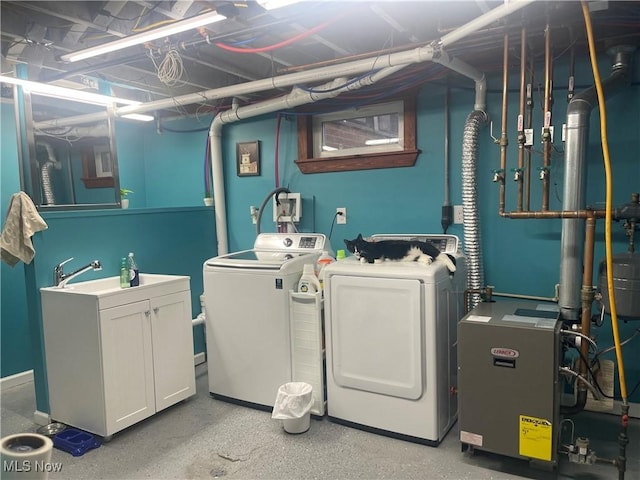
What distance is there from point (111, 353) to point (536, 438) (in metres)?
2.30

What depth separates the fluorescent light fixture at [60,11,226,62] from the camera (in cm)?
220

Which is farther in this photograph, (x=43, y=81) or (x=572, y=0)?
(x=43, y=81)

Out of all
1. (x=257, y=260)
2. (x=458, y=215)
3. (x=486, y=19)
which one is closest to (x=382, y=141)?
(x=458, y=215)

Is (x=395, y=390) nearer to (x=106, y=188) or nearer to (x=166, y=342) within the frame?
(x=166, y=342)

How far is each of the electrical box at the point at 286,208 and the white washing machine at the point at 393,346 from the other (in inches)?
42.7

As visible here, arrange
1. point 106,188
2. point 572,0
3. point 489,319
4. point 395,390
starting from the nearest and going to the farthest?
1. point 572,0
2. point 489,319
3. point 395,390
4. point 106,188

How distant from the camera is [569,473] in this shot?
7.48ft

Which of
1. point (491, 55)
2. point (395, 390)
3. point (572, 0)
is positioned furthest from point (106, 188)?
point (572, 0)

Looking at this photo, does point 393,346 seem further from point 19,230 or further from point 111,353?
point 19,230

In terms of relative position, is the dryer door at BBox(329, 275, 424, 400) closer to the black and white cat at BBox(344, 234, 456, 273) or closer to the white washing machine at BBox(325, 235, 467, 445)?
the white washing machine at BBox(325, 235, 467, 445)

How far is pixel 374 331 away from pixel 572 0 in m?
1.93

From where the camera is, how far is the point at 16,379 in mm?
3582

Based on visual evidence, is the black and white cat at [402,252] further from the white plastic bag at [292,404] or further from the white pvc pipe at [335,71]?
the white pvc pipe at [335,71]

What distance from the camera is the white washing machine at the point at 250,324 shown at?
2.96 meters
